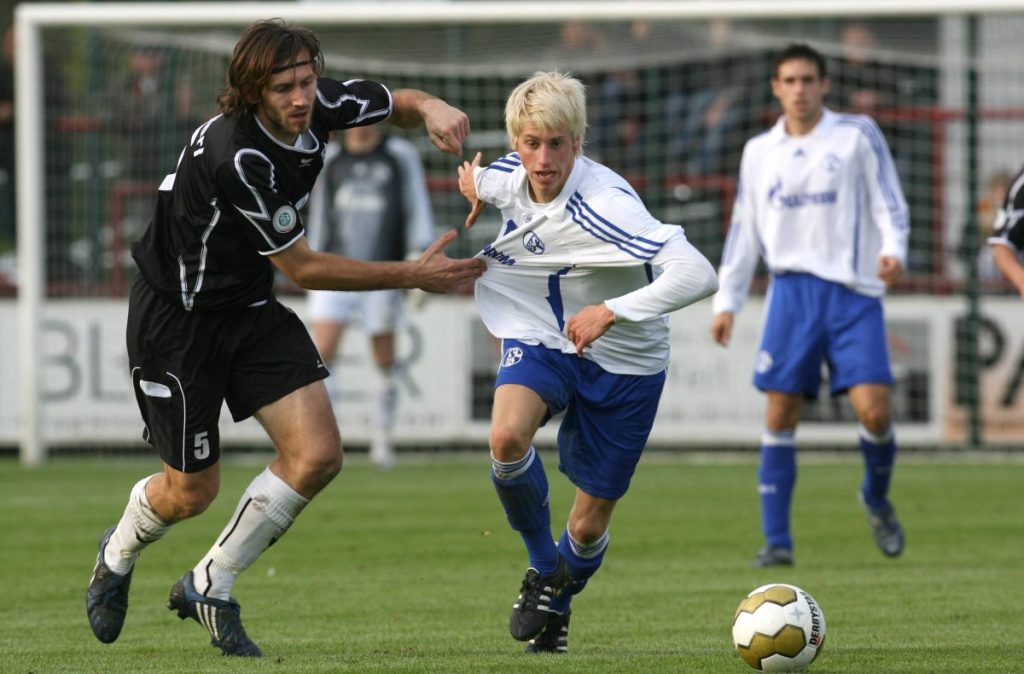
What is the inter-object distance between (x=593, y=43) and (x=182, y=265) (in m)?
9.05

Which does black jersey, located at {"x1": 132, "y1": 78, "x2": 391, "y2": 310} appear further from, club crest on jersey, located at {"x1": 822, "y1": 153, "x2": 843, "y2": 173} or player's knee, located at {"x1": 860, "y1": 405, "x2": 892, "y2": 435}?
player's knee, located at {"x1": 860, "y1": 405, "x2": 892, "y2": 435}

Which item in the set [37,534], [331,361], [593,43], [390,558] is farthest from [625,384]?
[593,43]

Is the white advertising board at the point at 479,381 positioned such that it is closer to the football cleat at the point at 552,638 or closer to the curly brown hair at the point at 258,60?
the football cleat at the point at 552,638

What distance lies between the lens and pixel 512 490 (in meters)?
5.77

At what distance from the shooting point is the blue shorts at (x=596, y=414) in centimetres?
→ 593

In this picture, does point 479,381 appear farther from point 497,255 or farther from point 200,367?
point 200,367

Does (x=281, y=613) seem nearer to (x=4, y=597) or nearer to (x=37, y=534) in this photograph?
(x=4, y=597)

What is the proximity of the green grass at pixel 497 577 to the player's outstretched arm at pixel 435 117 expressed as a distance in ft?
5.74

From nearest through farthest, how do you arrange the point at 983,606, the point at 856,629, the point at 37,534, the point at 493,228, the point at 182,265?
the point at 182,265 < the point at 856,629 < the point at 983,606 < the point at 37,534 < the point at 493,228

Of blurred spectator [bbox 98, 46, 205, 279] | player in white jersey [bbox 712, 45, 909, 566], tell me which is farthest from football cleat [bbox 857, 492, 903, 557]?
blurred spectator [bbox 98, 46, 205, 279]

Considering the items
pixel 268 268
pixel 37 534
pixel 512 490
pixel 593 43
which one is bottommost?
pixel 37 534

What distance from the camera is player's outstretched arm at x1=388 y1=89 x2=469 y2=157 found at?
6082mm

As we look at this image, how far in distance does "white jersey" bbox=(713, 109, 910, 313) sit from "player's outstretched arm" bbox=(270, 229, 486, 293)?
3237 mm

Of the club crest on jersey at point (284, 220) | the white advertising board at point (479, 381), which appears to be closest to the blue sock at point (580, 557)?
the club crest on jersey at point (284, 220)
